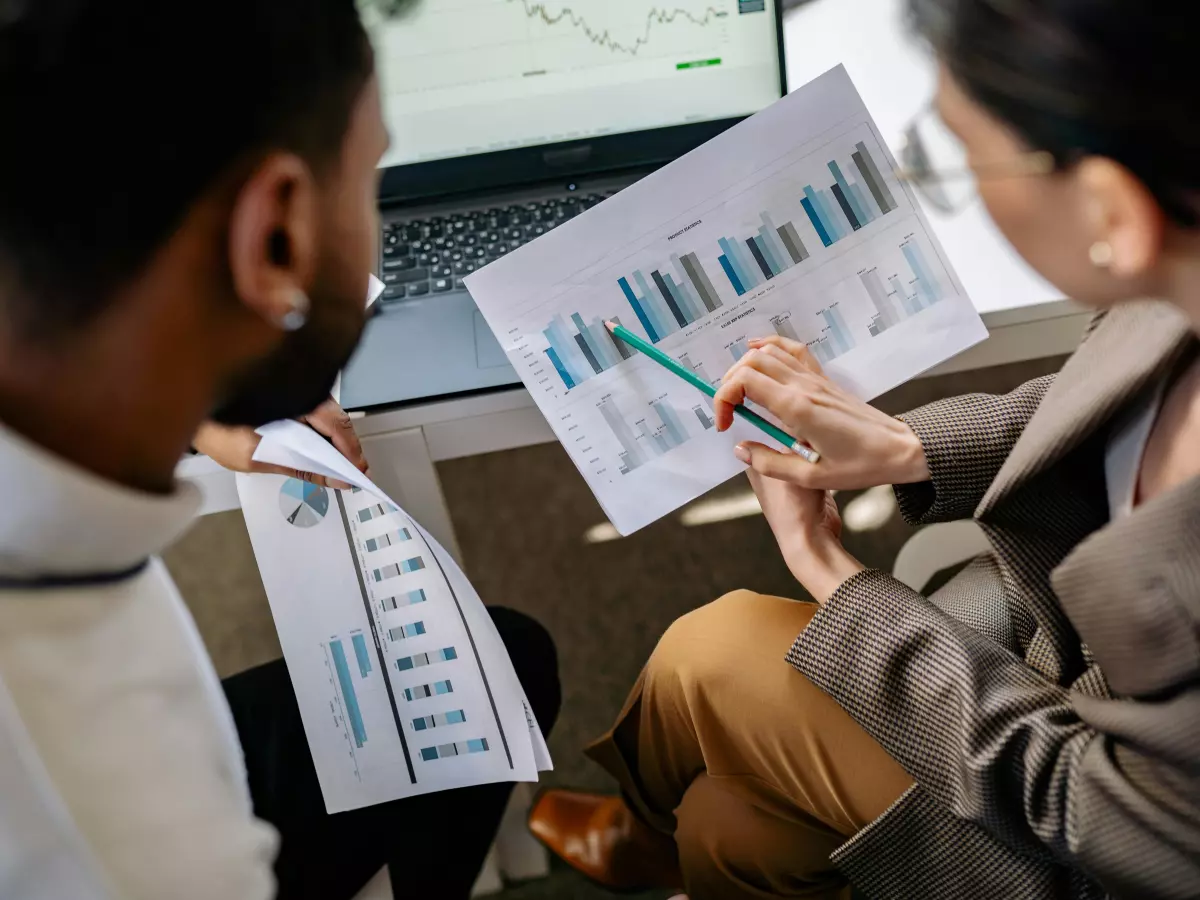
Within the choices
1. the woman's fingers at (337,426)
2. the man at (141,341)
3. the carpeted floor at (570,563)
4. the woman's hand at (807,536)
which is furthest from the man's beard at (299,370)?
the carpeted floor at (570,563)

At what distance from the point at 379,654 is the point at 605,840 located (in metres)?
0.45

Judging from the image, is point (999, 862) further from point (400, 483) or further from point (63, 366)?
point (63, 366)

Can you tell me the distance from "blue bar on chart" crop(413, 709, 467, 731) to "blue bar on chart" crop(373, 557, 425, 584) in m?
0.12

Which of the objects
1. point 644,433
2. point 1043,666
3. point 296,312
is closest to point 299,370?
point 296,312

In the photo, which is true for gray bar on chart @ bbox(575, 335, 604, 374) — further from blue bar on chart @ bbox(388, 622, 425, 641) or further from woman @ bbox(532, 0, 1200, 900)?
blue bar on chart @ bbox(388, 622, 425, 641)

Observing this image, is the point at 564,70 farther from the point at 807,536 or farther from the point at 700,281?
the point at 807,536

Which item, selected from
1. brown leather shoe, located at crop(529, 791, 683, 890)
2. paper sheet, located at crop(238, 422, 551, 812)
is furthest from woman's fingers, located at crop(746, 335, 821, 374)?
brown leather shoe, located at crop(529, 791, 683, 890)

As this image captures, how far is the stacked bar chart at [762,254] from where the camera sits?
2.38 ft

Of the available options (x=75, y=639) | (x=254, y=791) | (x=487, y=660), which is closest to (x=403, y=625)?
(x=487, y=660)

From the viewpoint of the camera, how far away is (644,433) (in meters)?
0.73

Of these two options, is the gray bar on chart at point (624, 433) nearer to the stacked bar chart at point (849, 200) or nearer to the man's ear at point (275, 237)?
the stacked bar chart at point (849, 200)

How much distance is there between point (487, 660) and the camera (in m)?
0.73

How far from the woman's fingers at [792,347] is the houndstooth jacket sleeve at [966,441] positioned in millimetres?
88

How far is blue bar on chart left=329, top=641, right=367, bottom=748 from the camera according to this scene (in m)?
0.74
